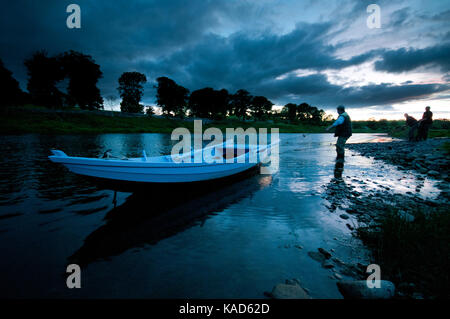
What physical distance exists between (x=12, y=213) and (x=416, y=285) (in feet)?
34.3

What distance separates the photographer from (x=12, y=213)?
5.96 metres

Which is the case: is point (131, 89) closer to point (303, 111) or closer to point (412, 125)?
point (412, 125)

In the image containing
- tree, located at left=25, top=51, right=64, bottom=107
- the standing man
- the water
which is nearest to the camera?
the water

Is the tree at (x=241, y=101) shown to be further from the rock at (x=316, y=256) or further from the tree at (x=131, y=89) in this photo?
the rock at (x=316, y=256)

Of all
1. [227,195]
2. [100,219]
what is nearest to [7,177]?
[100,219]

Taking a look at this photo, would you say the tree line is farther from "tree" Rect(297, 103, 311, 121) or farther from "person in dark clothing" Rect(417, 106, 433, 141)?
"person in dark clothing" Rect(417, 106, 433, 141)

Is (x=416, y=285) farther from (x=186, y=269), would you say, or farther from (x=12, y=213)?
(x=12, y=213)

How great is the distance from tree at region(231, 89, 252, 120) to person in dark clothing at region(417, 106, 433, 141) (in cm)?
9951

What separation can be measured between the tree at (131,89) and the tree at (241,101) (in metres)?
53.5

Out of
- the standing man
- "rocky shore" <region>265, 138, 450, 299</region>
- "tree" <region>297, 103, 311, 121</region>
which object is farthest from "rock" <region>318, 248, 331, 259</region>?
"tree" <region>297, 103, 311, 121</region>

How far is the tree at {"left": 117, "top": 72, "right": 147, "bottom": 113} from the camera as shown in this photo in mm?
78319

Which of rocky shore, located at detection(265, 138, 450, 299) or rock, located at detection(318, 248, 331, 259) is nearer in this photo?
rocky shore, located at detection(265, 138, 450, 299)

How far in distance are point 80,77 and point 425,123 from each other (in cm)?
8562
